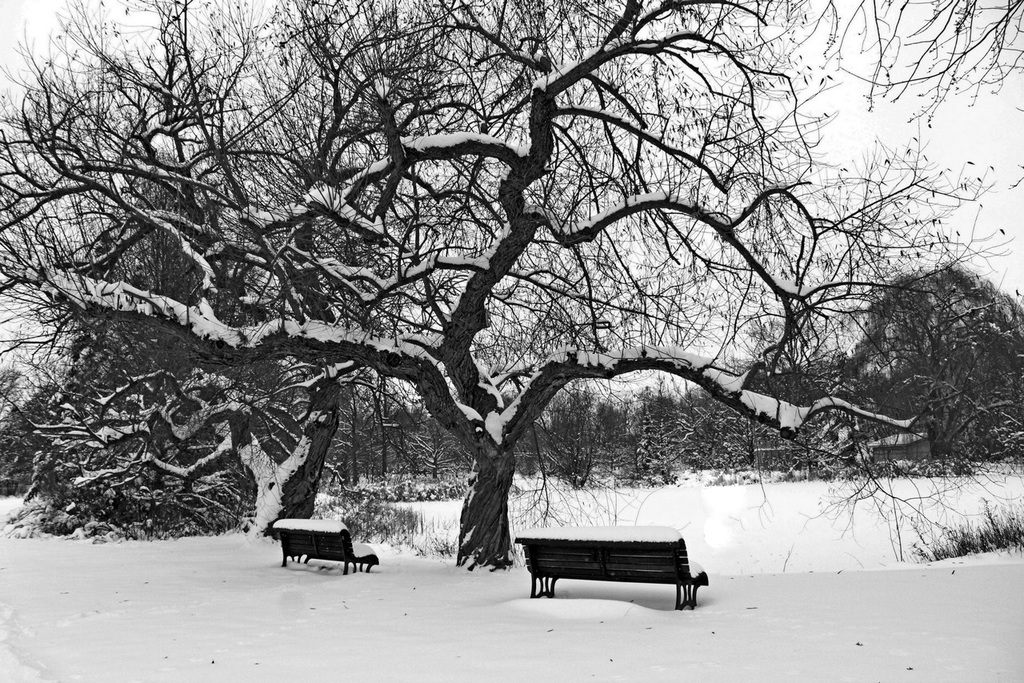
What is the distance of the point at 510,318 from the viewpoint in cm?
1172

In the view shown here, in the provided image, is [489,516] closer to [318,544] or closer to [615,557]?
[318,544]

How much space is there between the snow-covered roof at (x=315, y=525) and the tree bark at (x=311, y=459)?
286cm

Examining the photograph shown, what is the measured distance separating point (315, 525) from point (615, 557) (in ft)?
16.3

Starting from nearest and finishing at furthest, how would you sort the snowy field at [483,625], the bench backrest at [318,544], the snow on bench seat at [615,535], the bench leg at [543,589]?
the snowy field at [483,625], the snow on bench seat at [615,535], the bench leg at [543,589], the bench backrest at [318,544]

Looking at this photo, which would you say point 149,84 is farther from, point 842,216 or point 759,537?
point 759,537

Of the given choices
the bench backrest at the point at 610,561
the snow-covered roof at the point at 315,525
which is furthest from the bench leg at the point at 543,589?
the snow-covered roof at the point at 315,525

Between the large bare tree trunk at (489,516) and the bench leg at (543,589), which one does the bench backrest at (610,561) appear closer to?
the bench leg at (543,589)

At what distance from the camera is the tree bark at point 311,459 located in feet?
44.8

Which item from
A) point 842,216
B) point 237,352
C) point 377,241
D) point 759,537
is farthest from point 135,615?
point 759,537

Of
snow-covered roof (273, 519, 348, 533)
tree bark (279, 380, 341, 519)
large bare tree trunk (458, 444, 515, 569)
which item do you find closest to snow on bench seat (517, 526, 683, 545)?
large bare tree trunk (458, 444, 515, 569)

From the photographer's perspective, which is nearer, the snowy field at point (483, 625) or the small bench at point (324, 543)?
the snowy field at point (483, 625)

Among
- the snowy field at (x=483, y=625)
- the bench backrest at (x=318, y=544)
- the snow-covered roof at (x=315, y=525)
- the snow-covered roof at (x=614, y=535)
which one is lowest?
the snowy field at (x=483, y=625)

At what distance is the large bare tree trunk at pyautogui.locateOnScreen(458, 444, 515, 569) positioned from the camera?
Result: 9.99 meters

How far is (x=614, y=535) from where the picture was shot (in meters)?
7.03
